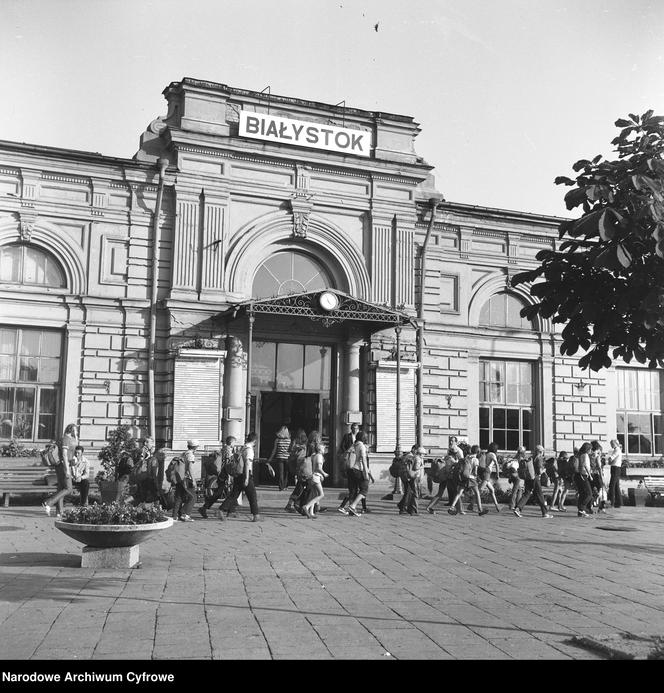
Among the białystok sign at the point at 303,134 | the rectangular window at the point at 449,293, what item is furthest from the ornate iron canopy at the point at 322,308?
the białystok sign at the point at 303,134

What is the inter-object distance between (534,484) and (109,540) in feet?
→ 37.6

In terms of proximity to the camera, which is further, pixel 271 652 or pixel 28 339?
pixel 28 339

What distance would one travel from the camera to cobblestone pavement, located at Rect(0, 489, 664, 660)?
7004 mm

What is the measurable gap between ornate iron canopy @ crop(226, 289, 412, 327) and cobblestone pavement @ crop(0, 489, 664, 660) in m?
7.67

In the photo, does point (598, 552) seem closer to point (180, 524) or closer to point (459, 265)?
point (180, 524)

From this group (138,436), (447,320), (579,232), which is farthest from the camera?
(447,320)

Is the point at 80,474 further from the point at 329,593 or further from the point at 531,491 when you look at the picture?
the point at 531,491

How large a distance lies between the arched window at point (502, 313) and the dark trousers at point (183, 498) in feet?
46.5

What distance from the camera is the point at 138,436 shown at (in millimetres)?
22469

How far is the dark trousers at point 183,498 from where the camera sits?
53.2ft

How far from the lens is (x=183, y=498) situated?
16438 millimetres

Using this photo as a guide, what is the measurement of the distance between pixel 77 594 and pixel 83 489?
8.89 metres

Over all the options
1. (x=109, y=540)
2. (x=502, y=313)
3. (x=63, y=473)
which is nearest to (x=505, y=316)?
(x=502, y=313)
